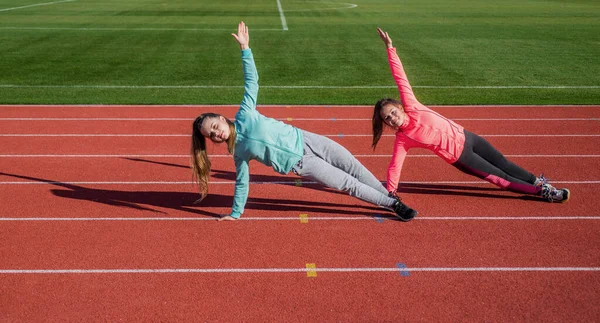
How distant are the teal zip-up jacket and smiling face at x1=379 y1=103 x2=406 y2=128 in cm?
85

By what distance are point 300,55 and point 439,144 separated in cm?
1065

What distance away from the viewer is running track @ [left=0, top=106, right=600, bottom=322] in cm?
466

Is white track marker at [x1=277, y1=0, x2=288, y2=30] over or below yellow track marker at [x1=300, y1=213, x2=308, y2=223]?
below

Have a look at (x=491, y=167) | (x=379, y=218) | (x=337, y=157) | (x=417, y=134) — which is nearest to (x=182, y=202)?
(x=337, y=157)

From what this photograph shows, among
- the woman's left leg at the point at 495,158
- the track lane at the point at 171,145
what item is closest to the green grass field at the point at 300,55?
the track lane at the point at 171,145

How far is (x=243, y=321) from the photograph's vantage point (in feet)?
14.6

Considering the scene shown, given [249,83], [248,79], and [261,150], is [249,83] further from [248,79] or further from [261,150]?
[261,150]

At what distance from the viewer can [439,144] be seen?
20.8 ft

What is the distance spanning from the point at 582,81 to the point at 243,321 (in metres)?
11.0

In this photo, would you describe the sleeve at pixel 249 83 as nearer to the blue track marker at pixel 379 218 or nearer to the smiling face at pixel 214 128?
the smiling face at pixel 214 128

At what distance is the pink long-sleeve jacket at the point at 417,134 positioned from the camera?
626 cm

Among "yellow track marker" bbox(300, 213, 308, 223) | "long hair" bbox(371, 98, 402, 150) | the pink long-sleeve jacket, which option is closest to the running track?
"yellow track marker" bbox(300, 213, 308, 223)

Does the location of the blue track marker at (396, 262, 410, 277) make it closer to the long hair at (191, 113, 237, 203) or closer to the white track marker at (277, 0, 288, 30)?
the long hair at (191, 113, 237, 203)

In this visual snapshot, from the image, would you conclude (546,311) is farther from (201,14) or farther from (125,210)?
(201,14)
